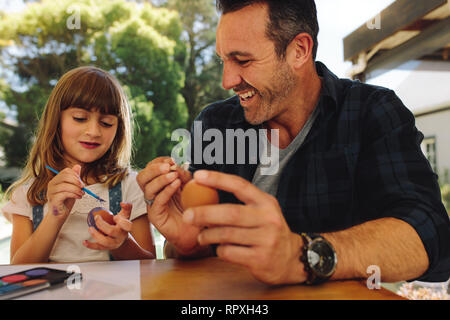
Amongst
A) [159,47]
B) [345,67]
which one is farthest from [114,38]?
[345,67]

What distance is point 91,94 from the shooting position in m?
1.46

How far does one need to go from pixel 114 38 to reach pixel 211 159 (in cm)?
878

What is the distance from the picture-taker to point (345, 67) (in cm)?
296

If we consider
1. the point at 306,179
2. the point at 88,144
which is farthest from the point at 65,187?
the point at 306,179

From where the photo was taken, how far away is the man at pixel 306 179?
0.62m

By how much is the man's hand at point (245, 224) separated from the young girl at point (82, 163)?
2.28 ft

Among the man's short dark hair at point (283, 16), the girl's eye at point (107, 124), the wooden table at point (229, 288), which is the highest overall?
the man's short dark hair at point (283, 16)

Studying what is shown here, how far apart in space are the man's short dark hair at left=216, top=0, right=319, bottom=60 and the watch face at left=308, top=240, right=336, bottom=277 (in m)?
0.79

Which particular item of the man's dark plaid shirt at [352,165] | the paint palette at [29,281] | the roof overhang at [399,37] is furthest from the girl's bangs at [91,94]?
the roof overhang at [399,37]

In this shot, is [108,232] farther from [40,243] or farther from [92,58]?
[92,58]

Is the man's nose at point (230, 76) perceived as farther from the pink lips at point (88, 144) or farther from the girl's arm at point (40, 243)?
the girl's arm at point (40, 243)

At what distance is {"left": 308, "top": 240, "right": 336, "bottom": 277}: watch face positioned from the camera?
679mm
